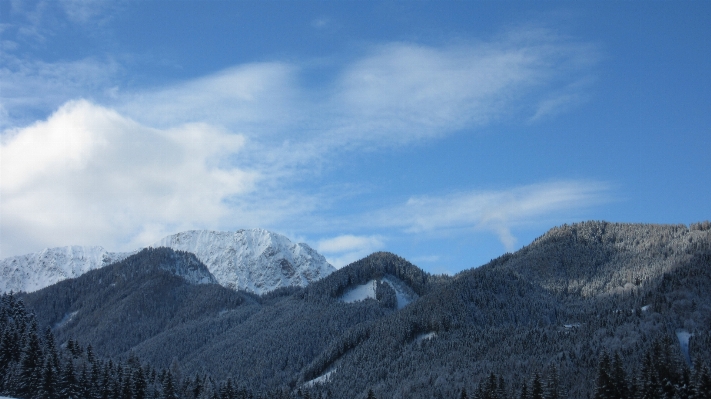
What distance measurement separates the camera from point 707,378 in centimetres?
13875

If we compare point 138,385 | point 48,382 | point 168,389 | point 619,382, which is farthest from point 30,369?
point 619,382

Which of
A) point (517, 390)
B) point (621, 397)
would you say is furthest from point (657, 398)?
point (517, 390)

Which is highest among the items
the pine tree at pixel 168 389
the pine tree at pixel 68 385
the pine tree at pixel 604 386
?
the pine tree at pixel 68 385

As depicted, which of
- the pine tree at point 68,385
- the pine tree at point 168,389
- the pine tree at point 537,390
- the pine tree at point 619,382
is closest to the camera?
the pine tree at point 68,385

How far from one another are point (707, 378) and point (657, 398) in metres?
10.3

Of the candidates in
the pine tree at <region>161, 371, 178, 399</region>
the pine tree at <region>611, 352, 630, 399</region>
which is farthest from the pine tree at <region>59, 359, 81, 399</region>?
the pine tree at <region>611, 352, 630, 399</region>

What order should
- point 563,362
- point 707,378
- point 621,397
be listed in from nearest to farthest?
point 707,378 → point 621,397 → point 563,362

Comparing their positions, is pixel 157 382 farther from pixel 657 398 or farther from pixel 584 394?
pixel 657 398

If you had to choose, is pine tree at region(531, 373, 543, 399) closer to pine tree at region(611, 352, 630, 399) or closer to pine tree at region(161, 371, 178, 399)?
pine tree at region(611, 352, 630, 399)

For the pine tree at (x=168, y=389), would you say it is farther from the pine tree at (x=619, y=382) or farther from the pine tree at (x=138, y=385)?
the pine tree at (x=619, y=382)

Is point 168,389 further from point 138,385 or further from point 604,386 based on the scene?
point 604,386

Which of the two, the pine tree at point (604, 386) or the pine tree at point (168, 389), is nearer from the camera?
the pine tree at point (604, 386)

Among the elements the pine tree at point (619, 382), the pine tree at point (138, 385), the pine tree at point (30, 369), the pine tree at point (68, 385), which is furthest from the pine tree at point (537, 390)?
the pine tree at point (30, 369)

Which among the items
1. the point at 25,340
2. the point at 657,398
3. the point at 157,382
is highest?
the point at 25,340
